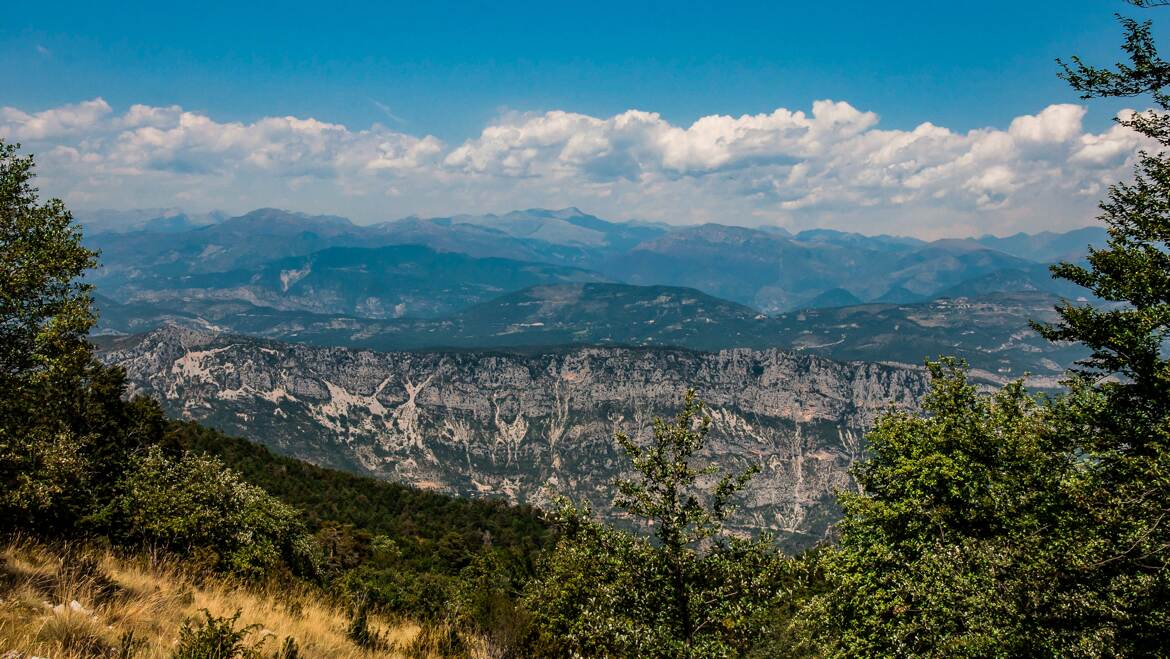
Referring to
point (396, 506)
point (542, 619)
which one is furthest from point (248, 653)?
point (396, 506)

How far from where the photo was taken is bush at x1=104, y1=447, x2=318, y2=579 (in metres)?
27.4

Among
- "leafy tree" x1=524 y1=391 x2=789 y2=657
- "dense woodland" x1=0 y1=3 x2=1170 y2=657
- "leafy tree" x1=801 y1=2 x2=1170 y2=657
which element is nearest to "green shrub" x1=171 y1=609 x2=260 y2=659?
"dense woodland" x1=0 y1=3 x2=1170 y2=657

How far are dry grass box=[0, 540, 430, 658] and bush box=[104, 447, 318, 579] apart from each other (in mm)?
8215

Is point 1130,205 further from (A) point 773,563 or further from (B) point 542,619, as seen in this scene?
(B) point 542,619

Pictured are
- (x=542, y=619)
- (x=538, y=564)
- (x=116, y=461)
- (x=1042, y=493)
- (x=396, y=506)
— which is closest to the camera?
(x=1042, y=493)

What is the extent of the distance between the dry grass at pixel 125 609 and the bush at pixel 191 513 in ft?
27.0

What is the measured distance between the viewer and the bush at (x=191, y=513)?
27422 mm

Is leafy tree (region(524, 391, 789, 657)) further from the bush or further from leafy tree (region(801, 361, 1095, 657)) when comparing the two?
the bush

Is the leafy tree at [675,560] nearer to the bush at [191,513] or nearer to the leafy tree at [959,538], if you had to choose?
the leafy tree at [959,538]

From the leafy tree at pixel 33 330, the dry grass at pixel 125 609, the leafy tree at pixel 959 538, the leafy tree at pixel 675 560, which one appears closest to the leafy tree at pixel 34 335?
the leafy tree at pixel 33 330

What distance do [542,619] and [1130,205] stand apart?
31135 mm

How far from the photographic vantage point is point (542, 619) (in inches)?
1222

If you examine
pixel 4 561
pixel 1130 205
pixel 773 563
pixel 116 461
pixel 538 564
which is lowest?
pixel 538 564

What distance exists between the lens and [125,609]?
11.1m
